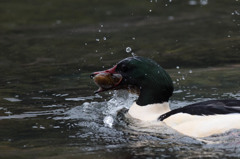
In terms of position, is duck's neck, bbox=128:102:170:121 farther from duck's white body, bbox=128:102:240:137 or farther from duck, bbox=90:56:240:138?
duck's white body, bbox=128:102:240:137

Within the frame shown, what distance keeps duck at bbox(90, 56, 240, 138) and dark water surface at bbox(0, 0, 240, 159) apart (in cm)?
14

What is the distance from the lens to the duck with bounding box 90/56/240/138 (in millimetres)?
6734

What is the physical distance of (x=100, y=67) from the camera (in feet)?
37.0

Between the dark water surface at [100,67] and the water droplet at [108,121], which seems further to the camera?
the water droplet at [108,121]

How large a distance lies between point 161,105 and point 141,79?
397mm

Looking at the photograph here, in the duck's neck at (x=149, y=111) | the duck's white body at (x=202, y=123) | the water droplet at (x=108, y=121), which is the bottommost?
the duck's white body at (x=202, y=123)

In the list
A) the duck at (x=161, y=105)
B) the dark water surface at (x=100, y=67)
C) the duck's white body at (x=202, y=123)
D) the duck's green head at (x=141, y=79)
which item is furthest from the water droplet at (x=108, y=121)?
the duck's white body at (x=202, y=123)

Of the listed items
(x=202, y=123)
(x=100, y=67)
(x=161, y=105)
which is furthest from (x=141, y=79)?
(x=100, y=67)

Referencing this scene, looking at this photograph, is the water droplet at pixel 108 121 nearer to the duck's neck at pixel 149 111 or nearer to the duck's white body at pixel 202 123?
the duck's neck at pixel 149 111

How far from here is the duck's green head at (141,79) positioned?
763cm

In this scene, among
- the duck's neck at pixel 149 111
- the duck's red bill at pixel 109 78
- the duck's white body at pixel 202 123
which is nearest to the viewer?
the duck's white body at pixel 202 123

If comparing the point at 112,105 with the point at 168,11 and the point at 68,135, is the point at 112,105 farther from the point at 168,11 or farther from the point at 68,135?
the point at 168,11

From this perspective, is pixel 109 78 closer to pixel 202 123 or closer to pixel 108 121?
pixel 108 121

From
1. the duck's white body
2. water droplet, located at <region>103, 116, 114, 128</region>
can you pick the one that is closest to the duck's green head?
water droplet, located at <region>103, 116, 114, 128</region>
